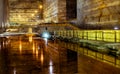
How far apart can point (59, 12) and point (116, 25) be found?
1031cm

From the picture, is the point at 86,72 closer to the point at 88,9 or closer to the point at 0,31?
the point at 88,9

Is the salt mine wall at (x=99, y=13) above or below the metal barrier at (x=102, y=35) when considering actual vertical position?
above

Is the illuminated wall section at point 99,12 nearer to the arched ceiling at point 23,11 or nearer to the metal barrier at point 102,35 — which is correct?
the metal barrier at point 102,35

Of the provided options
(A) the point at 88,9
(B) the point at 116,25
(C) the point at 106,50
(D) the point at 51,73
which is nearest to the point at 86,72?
(D) the point at 51,73

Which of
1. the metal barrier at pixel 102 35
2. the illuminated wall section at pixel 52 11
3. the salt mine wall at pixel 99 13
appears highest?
the illuminated wall section at pixel 52 11

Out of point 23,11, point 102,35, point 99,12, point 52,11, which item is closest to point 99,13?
point 99,12

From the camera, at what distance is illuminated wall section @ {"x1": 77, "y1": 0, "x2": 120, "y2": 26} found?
884cm

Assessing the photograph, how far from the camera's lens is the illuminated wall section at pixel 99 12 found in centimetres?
884

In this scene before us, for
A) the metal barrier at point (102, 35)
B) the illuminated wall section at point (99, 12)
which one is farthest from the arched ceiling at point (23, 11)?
the metal barrier at point (102, 35)

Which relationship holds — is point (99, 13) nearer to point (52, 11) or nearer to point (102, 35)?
point (102, 35)

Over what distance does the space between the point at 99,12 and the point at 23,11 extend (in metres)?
19.7

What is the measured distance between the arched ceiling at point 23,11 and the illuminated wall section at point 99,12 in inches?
612

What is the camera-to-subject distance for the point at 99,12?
34.8 ft

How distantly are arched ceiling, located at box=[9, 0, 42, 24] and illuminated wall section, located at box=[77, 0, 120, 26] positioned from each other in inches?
612
